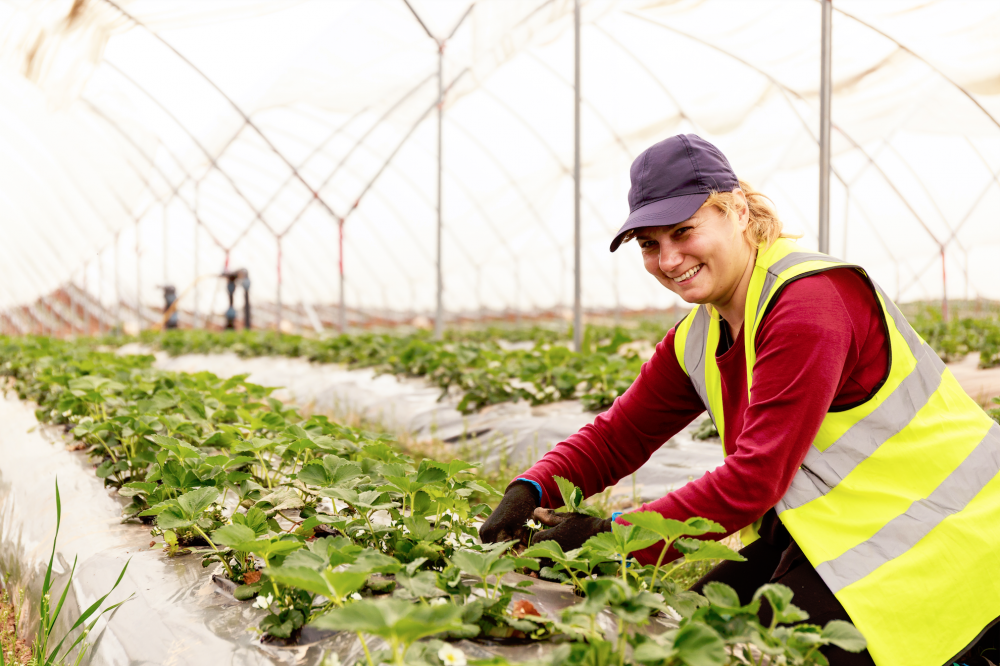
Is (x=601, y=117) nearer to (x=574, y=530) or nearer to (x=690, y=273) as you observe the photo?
(x=690, y=273)

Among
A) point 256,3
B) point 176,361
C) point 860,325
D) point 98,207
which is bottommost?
point 176,361

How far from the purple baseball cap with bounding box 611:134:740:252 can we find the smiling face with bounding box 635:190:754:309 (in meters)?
0.04

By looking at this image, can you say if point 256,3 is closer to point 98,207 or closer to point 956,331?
point 956,331

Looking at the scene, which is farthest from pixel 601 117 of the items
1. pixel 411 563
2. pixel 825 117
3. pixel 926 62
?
pixel 411 563

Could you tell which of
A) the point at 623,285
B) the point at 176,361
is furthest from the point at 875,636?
the point at 623,285

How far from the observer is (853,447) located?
148 cm

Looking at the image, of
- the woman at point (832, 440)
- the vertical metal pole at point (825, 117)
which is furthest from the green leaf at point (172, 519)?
the vertical metal pole at point (825, 117)

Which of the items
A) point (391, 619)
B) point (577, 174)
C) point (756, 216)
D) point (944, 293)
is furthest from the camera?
point (944, 293)

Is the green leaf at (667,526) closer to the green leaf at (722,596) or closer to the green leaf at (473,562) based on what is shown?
the green leaf at (722,596)

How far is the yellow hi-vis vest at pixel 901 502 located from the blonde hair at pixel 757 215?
66 mm

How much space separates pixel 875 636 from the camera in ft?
4.45

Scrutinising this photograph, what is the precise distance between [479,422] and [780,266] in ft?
9.59

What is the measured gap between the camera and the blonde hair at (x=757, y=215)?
5.23 feet

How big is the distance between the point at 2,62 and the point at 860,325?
9389 mm
